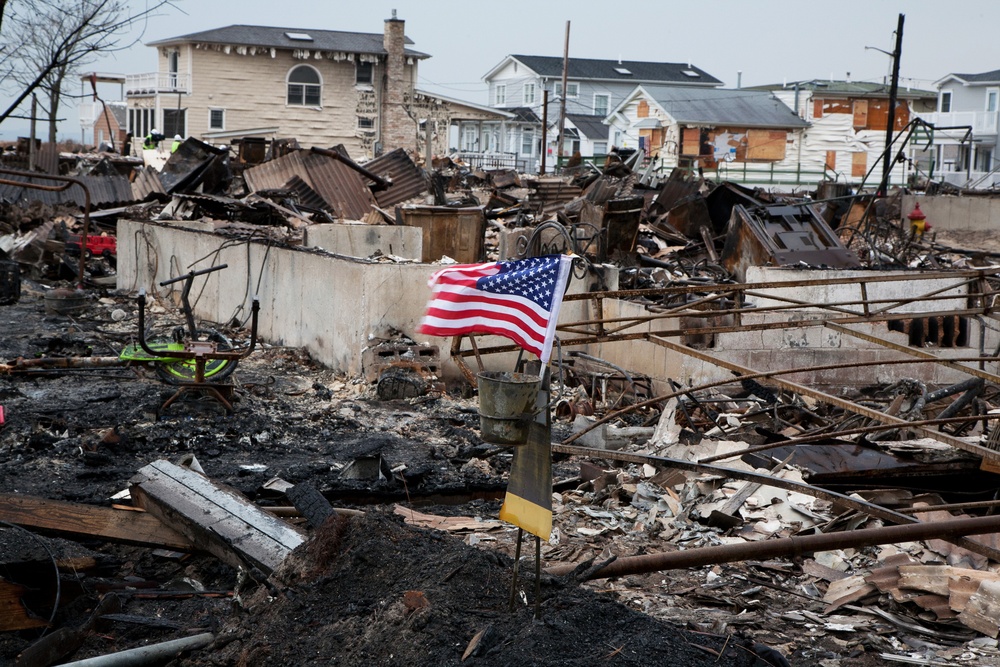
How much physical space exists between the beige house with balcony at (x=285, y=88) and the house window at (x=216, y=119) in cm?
5

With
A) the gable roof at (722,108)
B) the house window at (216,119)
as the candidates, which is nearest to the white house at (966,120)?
the gable roof at (722,108)

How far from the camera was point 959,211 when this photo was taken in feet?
103

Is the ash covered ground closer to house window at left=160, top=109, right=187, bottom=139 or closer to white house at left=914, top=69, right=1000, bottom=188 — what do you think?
house window at left=160, top=109, right=187, bottom=139

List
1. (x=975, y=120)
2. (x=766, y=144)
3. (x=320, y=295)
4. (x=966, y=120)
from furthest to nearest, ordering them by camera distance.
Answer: (x=966, y=120) < (x=766, y=144) < (x=975, y=120) < (x=320, y=295)

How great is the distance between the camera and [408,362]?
12.0 metres

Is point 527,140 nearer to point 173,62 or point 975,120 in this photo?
point 173,62

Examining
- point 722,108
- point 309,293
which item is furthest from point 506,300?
point 722,108

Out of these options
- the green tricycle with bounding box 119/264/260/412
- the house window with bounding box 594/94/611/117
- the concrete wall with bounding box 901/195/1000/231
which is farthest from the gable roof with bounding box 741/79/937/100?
the green tricycle with bounding box 119/264/260/412

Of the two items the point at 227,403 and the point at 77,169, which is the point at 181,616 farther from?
the point at 77,169

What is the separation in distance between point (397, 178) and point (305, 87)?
3028cm

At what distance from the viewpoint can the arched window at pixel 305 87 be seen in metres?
53.3

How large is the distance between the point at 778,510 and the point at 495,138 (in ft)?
194

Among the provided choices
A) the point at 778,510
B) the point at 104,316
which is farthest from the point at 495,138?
the point at 778,510

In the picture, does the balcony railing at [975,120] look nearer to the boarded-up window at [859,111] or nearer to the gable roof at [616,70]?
the boarded-up window at [859,111]
